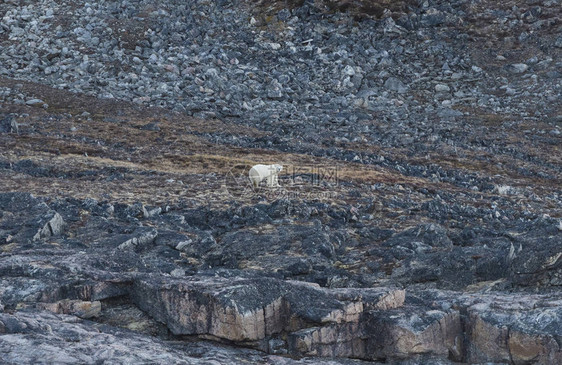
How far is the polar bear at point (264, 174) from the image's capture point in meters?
14.9

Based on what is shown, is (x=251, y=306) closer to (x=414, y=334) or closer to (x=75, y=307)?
(x=414, y=334)

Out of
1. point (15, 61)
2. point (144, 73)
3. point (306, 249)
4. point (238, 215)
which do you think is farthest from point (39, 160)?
point (15, 61)

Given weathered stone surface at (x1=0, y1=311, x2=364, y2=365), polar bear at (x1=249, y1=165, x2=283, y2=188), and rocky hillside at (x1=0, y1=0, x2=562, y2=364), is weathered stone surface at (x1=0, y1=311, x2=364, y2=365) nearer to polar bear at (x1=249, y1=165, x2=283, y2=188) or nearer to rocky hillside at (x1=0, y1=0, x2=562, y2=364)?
rocky hillside at (x1=0, y1=0, x2=562, y2=364)

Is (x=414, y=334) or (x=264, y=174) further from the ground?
(x=264, y=174)

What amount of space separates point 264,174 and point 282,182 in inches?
41.5

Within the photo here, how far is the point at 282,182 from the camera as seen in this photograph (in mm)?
15961

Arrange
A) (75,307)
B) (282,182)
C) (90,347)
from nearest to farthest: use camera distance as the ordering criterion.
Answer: (90,347) → (75,307) → (282,182)

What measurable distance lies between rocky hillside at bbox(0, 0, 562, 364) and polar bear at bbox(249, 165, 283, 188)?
0.80ft

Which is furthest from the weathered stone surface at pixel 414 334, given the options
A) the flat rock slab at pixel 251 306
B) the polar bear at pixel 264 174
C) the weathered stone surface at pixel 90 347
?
the polar bear at pixel 264 174

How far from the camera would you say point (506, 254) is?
380 inches

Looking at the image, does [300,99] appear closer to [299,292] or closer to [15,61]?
[15,61]

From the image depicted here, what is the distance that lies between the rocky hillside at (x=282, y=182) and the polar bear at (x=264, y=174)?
0.24 meters

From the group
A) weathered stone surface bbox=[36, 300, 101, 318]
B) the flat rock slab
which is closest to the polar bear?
the flat rock slab

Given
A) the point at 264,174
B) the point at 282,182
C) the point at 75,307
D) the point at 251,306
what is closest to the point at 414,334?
the point at 251,306
